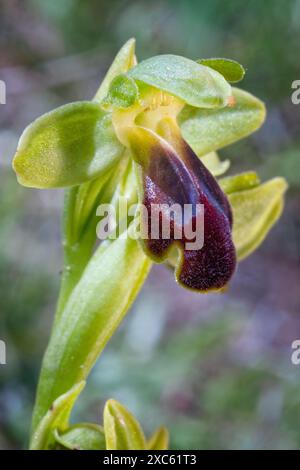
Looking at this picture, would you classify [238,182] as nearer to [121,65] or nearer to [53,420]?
[121,65]

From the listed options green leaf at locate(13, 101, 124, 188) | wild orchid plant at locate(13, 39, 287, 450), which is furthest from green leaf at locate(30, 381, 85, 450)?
green leaf at locate(13, 101, 124, 188)

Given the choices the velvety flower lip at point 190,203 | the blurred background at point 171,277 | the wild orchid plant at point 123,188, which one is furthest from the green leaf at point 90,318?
the blurred background at point 171,277

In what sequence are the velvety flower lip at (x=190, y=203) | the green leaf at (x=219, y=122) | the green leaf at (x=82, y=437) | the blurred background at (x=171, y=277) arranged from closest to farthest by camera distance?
1. the velvety flower lip at (x=190, y=203)
2. the green leaf at (x=82, y=437)
3. the green leaf at (x=219, y=122)
4. the blurred background at (x=171, y=277)

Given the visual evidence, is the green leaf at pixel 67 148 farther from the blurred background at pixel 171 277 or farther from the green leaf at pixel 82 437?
the blurred background at pixel 171 277

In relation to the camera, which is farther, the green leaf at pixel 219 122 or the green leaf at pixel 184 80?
the green leaf at pixel 219 122

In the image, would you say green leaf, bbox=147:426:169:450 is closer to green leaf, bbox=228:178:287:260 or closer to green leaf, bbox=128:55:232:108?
green leaf, bbox=228:178:287:260

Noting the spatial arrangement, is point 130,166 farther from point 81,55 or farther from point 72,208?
point 81,55

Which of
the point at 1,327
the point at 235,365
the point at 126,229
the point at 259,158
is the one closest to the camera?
the point at 126,229

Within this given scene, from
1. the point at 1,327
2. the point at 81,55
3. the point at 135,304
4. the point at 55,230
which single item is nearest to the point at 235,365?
the point at 135,304
